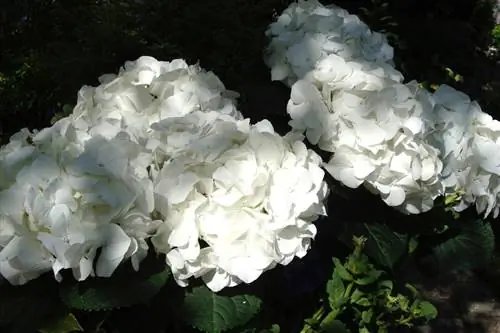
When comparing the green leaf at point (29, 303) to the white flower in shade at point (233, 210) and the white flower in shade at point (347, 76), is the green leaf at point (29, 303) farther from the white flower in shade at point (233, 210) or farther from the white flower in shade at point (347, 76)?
the white flower in shade at point (347, 76)

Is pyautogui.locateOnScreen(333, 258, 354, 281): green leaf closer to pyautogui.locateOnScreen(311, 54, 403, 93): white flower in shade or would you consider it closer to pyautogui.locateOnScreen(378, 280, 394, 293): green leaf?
pyautogui.locateOnScreen(378, 280, 394, 293): green leaf

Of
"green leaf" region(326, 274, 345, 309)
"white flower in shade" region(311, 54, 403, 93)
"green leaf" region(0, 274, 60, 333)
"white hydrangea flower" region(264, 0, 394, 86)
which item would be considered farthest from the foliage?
"green leaf" region(0, 274, 60, 333)

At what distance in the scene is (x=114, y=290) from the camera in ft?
4.44

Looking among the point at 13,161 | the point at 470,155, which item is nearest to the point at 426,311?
the point at 470,155

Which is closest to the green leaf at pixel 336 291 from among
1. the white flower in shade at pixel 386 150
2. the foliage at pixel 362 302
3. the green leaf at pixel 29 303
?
the foliage at pixel 362 302

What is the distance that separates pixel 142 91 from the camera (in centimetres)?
162

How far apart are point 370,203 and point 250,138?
383mm

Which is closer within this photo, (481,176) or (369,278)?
(369,278)

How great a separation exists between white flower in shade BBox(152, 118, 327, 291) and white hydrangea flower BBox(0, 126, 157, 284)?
0.16ft

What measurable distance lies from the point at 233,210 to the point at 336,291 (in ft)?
1.19

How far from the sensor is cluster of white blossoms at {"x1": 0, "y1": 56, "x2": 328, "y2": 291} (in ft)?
4.25

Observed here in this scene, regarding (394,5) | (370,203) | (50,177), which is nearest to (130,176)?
(50,177)

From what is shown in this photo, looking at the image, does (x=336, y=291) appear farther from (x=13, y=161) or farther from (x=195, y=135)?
(x=13, y=161)

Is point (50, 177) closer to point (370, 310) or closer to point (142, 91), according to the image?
point (142, 91)
